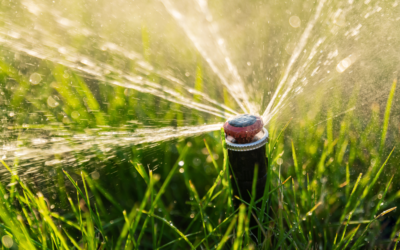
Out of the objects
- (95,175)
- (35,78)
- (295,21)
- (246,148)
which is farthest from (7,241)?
(295,21)

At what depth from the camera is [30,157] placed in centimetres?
198

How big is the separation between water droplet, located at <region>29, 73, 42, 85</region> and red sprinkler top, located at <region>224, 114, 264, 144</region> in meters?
2.12

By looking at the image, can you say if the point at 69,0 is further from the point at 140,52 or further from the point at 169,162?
the point at 169,162

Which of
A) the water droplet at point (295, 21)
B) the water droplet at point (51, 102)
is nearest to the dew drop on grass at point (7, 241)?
→ the water droplet at point (51, 102)

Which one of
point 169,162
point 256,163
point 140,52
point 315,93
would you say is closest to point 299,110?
→ point 315,93

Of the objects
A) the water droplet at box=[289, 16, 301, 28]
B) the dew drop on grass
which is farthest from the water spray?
the water droplet at box=[289, 16, 301, 28]

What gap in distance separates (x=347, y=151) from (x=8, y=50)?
318cm

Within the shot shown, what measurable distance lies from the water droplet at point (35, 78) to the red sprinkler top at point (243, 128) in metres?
2.12

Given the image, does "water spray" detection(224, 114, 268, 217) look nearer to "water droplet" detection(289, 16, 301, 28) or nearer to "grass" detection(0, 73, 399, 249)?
"grass" detection(0, 73, 399, 249)

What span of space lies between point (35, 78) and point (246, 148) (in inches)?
88.0

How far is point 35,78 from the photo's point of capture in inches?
94.1

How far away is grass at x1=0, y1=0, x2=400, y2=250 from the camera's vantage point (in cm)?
130

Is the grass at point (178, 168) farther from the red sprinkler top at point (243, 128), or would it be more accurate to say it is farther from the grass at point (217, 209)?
the red sprinkler top at point (243, 128)

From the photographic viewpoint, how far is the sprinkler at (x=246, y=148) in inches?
37.8
